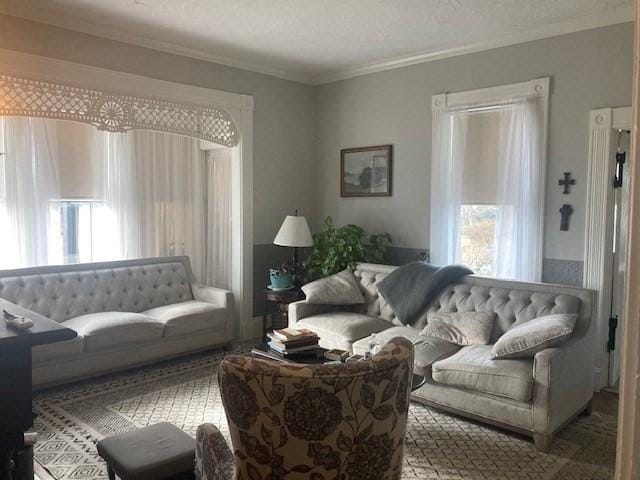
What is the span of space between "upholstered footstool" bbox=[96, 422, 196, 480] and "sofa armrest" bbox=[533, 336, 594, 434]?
1982 millimetres

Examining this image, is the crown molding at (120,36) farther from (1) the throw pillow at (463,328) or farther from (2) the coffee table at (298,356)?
(1) the throw pillow at (463,328)

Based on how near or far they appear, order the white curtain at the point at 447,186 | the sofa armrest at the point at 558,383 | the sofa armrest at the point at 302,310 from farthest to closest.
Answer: the white curtain at the point at 447,186 → the sofa armrest at the point at 302,310 → the sofa armrest at the point at 558,383

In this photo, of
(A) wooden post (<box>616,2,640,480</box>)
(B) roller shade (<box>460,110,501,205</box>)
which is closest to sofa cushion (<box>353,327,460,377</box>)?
(B) roller shade (<box>460,110,501,205</box>)

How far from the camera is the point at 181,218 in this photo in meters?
6.04

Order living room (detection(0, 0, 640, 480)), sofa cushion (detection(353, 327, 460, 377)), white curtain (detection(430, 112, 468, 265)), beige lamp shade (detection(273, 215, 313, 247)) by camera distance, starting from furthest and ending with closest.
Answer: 1. beige lamp shade (detection(273, 215, 313, 247))
2. white curtain (detection(430, 112, 468, 265))
3. sofa cushion (detection(353, 327, 460, 377))
4. living room (detection(0, 0, 640, 480))

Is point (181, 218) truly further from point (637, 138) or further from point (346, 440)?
point (637, 138)

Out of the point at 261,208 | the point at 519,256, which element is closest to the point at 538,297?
the point at 519,256

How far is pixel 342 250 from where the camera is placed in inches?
208

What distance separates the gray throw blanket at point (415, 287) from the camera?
4277mm

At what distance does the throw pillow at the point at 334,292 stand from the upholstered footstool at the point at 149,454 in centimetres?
233

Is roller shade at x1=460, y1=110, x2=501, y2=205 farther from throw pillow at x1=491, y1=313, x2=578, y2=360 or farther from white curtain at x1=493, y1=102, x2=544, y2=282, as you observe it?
throw pillow at x1=491, y1=313, x2=578, y2=360

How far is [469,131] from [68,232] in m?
3.95

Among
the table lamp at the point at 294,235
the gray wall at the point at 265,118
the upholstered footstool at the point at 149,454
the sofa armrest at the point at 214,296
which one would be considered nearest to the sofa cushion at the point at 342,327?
the sofa armrest at the point at 214,296

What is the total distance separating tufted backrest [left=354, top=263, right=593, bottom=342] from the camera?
3598 millimetres
